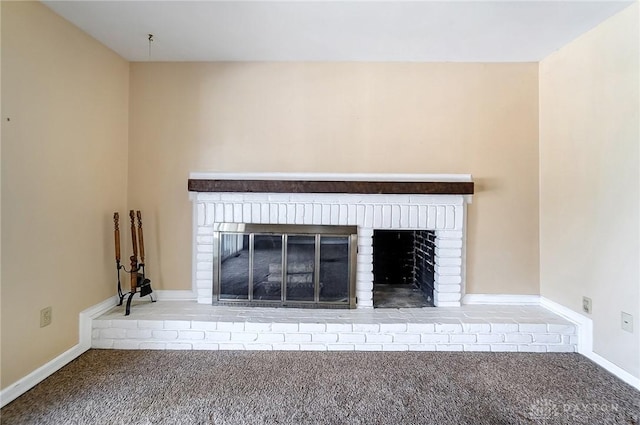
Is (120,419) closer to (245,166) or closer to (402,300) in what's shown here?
(245,166)

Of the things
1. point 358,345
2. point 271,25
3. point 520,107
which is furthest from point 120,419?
point 520,107

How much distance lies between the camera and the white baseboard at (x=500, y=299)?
263 centimetres

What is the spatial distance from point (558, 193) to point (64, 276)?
147 inches

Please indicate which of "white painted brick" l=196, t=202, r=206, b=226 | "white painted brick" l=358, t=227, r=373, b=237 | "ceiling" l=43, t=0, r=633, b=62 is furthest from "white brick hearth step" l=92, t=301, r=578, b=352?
"ceiling" l=43, t=0, r=633, b=62

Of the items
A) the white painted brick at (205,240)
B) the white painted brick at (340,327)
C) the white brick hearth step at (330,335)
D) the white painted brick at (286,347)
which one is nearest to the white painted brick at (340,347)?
the white brick hearth step at (330,335)

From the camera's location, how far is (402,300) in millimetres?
2711

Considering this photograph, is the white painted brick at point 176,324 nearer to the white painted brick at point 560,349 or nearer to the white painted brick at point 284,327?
the white painted brick at point 284,327

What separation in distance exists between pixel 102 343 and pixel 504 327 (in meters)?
3.03

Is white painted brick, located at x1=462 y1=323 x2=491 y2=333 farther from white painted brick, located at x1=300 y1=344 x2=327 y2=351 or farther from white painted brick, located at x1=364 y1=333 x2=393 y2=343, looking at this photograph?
white painted brick, located at x1=300 y1=344 x2=327 y2=351

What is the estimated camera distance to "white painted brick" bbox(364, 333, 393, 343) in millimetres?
2232

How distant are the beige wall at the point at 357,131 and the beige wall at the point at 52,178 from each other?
347mm

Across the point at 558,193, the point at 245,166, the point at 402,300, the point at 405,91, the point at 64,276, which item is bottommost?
→ the point at 402,300

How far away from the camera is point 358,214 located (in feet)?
8.48

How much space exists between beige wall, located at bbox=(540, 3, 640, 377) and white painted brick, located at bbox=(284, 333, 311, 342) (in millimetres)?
2041
